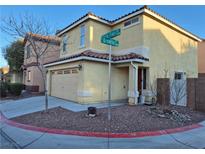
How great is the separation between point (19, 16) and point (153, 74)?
29.9ft

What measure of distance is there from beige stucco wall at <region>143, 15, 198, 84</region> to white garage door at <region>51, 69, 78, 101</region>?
5.29 meters

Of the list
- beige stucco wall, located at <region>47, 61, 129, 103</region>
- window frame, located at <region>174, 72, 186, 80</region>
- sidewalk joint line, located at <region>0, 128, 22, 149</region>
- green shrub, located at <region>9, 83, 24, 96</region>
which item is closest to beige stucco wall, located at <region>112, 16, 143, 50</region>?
beige stucco wall, located at <region>47, 61, 129, 103</region>

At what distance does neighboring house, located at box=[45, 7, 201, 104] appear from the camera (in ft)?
37.0

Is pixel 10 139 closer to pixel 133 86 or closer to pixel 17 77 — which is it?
pixel 133 86

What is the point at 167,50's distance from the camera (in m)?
13.8

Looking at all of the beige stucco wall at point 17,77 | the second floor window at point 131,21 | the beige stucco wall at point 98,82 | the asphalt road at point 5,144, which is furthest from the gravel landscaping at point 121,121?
the beige stucco wall at point 17,77

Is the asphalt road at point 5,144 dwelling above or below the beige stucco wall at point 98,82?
below

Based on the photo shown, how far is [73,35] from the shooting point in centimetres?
1543

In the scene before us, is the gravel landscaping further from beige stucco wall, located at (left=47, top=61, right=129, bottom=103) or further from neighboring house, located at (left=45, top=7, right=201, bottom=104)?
beige stucco wall, located at (left=47, top=61, right=129, bottom=103)

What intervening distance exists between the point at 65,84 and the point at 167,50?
27.6 ft

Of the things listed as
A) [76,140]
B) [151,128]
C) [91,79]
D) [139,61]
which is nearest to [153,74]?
[139,61]

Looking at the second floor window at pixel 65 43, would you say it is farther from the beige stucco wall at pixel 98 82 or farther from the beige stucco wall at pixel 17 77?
the beige stucco wall at pixel 17 77

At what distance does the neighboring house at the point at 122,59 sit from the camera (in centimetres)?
1127

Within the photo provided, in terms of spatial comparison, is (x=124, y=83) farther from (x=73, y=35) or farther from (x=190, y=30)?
(x=190, y=30)
